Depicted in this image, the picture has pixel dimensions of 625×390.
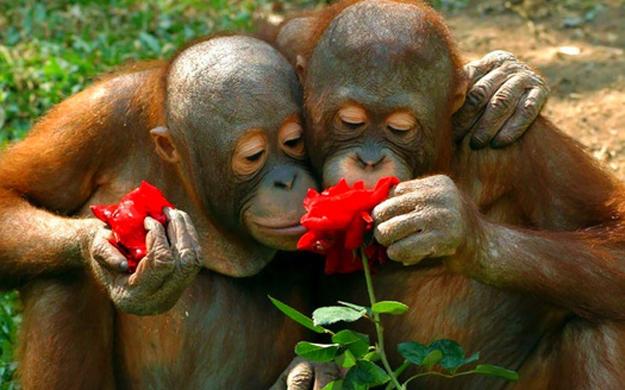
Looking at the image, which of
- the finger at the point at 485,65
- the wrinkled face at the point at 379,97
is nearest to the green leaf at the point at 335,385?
the wrinkled face at the point at 379,97

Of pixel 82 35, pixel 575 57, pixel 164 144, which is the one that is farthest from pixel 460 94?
pixel 82 35

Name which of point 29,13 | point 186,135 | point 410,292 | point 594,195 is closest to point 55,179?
point 186,135

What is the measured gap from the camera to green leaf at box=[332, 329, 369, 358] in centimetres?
485

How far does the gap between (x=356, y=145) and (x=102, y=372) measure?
4.36 ft

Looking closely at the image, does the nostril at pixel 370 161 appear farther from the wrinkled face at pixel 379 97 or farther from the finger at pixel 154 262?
the finger at pixel 154 262

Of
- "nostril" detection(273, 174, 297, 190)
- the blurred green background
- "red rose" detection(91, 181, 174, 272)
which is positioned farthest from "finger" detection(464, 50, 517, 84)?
the blurred green background

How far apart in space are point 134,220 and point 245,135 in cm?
65

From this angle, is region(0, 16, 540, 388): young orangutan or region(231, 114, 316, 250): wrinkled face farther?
region(0, 16, 540, 388): young orangutan

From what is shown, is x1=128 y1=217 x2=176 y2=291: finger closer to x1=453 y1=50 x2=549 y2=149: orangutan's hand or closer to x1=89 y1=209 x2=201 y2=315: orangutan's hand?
x1=89 y1=209 x2=201 y2=315: orangutan's hand

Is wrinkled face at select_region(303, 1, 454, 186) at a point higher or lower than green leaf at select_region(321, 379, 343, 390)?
higher

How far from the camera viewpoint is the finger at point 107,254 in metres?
4.82

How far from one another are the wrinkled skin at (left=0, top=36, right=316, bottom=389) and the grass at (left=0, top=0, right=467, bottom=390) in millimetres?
2163

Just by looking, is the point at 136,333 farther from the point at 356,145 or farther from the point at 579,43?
the point at 579,43

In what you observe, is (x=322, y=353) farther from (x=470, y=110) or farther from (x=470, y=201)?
(x=470, y=110)
